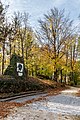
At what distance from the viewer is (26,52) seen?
38.9 meters

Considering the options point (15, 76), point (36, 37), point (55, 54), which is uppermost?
point (36, 37)

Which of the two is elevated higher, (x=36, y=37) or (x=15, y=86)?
(x=36, y=37)

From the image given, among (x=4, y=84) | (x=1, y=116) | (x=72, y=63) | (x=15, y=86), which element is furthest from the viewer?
(x=72, y=63)

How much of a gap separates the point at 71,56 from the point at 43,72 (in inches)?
376

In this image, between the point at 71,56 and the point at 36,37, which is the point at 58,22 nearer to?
the point at 36,37

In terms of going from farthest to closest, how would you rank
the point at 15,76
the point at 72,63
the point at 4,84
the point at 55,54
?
the point at 72,63 → the point at 55,54 → the point at 15,76 → the point at 4,84

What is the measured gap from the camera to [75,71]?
46188mm

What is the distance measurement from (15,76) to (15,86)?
8.12ft

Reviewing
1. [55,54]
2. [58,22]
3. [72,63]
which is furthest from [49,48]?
[72,63]

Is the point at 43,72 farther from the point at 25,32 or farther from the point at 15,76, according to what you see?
the point at 15,76

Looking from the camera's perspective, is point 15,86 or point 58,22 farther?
point 58,22

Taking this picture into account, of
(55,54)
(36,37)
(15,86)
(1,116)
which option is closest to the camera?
(1,116)


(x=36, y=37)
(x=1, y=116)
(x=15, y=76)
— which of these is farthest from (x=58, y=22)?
(x=1, y=116)

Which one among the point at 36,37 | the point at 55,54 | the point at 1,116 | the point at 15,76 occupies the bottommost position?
the point at 1,116
